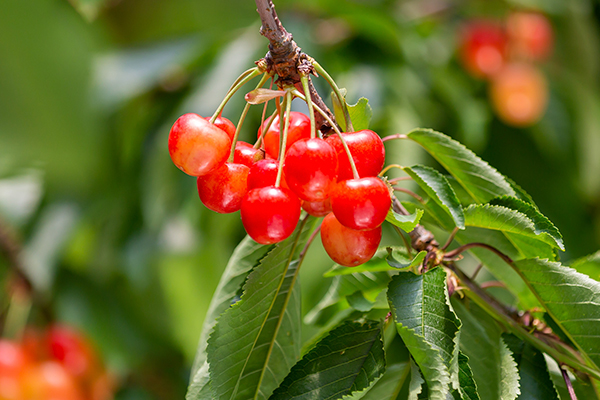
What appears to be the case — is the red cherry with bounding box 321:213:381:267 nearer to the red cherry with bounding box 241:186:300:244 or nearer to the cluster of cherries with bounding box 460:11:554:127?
the red cherry with bounding box 241:186:300:244

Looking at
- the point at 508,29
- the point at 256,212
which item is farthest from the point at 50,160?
the point at 508,29

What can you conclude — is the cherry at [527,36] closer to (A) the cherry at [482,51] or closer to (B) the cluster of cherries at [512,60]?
(B) the cluster of cherries at [512,60]

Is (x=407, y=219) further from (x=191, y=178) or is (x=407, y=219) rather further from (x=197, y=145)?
(x=191, y=178)

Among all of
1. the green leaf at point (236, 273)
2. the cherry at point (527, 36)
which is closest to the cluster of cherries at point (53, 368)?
the green leaf at point (236, 273)

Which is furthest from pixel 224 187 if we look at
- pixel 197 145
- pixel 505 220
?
pixel 505 220

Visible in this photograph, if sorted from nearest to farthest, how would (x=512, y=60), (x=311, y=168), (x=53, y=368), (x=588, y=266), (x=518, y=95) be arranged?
(x=311, y=168), (x=588, y=266), (x=53, y=368), (x=518, y=95), (x=512, y=60)

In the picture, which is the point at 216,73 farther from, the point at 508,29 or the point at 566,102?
the point at 566,102
